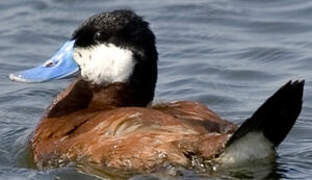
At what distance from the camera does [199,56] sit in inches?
386

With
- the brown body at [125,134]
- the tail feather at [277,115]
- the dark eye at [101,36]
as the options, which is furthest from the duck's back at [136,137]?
the dark eye at [101,36]

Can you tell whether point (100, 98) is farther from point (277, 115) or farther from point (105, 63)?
point (277, 115)

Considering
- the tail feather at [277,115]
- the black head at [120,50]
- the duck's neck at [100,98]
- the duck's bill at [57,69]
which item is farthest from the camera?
the duck's bill at [57,69]

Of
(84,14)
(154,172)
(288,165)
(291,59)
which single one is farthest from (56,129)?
(84,14)

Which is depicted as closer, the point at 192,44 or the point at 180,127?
the point at 180,127

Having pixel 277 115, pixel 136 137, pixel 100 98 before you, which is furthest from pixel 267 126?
pixel 100 98

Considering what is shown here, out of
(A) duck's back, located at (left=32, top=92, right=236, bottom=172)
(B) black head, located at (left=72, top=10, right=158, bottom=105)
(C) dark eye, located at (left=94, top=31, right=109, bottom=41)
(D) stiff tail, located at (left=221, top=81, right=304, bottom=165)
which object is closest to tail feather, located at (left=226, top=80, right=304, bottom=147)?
(D) stiff tail, located at (left=221, top=81, right=304, bottom=165)

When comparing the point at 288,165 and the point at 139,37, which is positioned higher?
the point at 139,37

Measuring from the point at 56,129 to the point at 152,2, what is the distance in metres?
4.57

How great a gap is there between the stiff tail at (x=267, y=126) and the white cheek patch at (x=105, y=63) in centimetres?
105

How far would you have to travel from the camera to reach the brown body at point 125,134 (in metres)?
6.17

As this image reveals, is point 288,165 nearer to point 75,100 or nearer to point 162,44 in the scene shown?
point 75,100

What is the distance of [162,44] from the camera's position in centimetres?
1021

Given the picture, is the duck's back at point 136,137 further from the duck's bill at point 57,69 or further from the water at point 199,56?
the duck's bill at point 57,69
